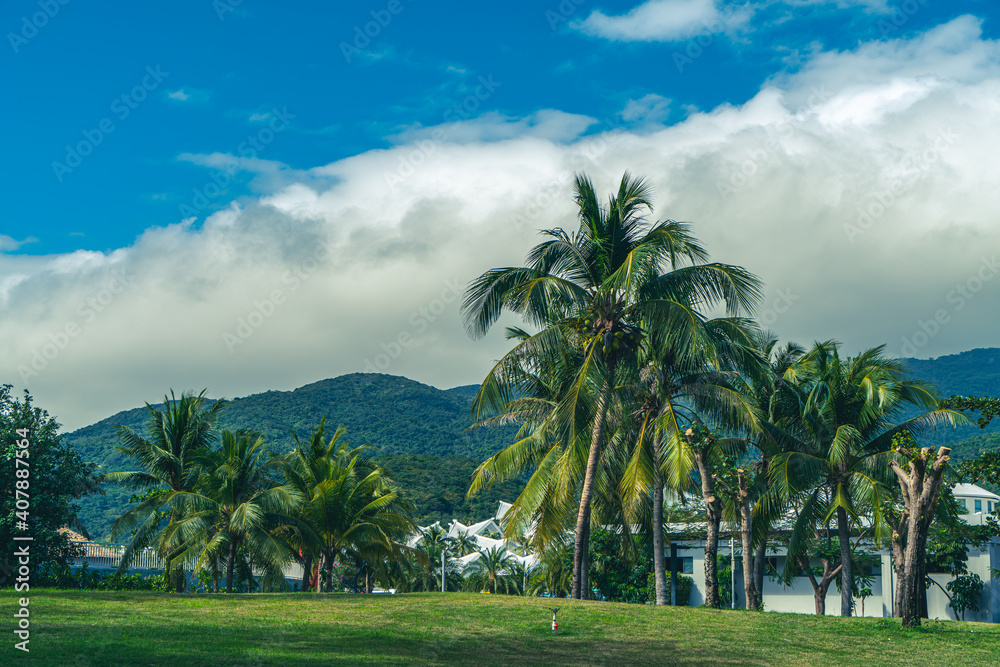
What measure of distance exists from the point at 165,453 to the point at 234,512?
4.87 meters

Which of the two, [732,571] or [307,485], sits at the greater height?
[307,485]

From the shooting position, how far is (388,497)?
2836 cm

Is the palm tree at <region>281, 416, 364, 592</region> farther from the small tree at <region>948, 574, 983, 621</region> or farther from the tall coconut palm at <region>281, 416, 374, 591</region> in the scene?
the small tree at <region>948, 574, 983, 621</region>

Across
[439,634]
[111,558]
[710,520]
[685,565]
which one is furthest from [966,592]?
[111,558]

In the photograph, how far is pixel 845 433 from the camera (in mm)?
24547

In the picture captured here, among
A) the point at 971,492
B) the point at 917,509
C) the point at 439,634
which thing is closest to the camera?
the point at 439,634

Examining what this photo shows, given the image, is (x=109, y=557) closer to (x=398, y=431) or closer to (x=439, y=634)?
(x=439, y=634)

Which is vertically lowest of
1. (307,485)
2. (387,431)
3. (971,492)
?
(971,492)

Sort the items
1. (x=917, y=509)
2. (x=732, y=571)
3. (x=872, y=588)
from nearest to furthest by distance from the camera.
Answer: (x=917, y=509) < (x=872, y=588) < (x=732, y=571)

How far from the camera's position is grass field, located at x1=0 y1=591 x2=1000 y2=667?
11000 millimetres

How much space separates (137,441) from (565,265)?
56.9ft

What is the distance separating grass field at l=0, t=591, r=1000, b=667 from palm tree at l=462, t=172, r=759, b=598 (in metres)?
4.80

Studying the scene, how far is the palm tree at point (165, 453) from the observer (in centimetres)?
2905

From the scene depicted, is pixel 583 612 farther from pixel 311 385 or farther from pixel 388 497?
pixel 311 385
